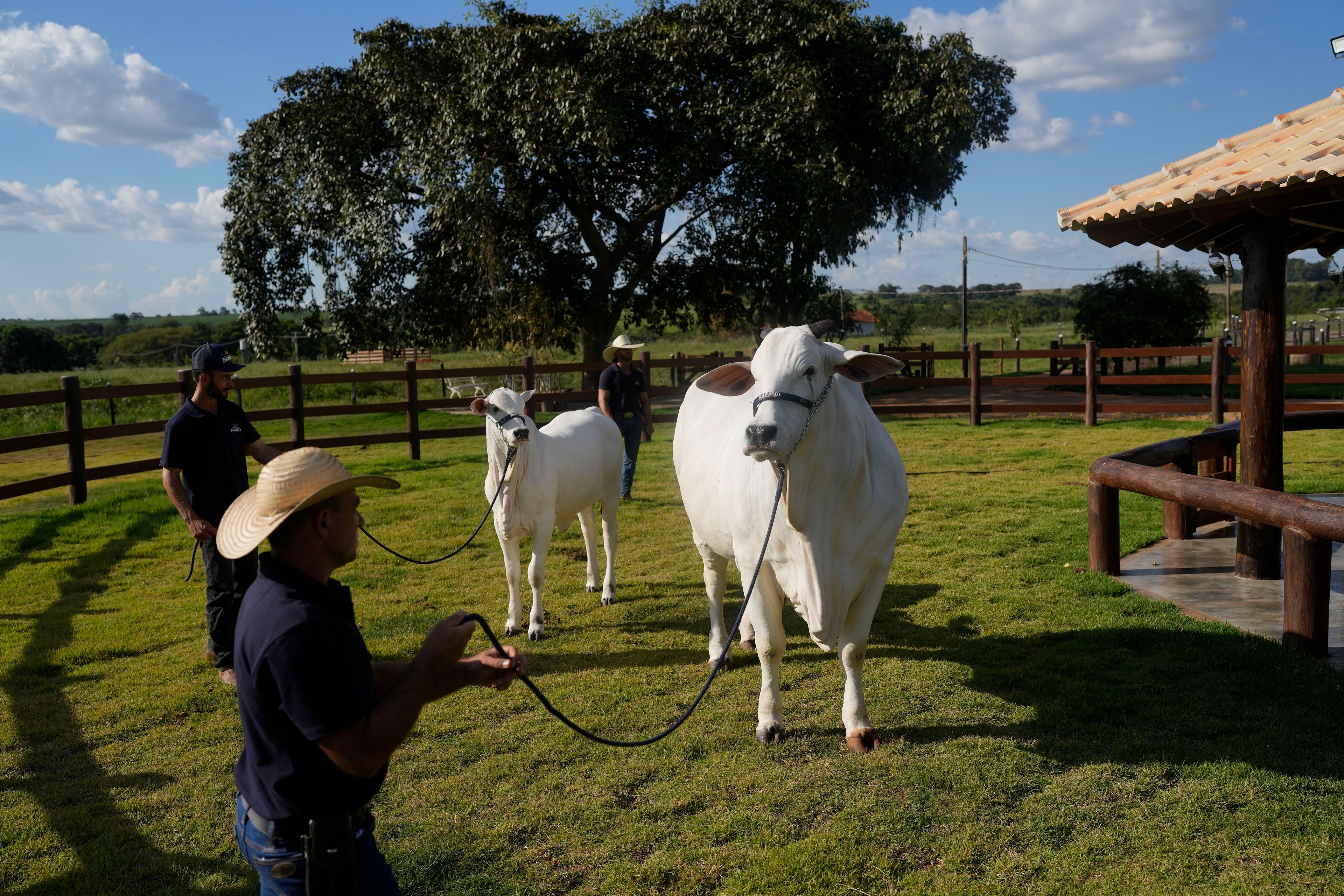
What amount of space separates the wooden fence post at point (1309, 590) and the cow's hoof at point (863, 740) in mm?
2599

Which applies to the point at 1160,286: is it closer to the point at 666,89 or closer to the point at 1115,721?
the point at 666,89

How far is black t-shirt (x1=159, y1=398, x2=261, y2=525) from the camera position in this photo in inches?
213

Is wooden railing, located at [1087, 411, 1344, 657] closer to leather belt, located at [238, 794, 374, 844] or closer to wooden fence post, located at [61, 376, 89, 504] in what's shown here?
leather belt, located at [238, 794, 374, 844]

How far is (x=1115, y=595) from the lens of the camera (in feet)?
21.6

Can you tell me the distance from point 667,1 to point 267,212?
10.1m

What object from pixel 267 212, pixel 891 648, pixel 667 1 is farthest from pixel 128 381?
pixel 891 648

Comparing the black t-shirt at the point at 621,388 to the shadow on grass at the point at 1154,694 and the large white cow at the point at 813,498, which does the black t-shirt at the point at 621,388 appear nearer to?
the shadow on grass at the point at 1154,694

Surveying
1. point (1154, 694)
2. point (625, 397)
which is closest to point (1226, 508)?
point (1154, 694)

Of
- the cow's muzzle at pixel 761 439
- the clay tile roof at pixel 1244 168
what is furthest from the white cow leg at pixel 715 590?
the clay tile roof at pixel 1244 168

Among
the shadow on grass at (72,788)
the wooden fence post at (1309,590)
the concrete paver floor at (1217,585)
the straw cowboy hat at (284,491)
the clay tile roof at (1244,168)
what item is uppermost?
the clay tile roof at (1244,168)

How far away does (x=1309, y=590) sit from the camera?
5.11 meters

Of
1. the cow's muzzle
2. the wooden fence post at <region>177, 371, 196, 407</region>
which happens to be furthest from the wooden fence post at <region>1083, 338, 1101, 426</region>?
the cow's muzzle

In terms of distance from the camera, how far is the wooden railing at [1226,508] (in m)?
5.10

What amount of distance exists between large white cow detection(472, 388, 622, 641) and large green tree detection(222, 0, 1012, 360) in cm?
1118
